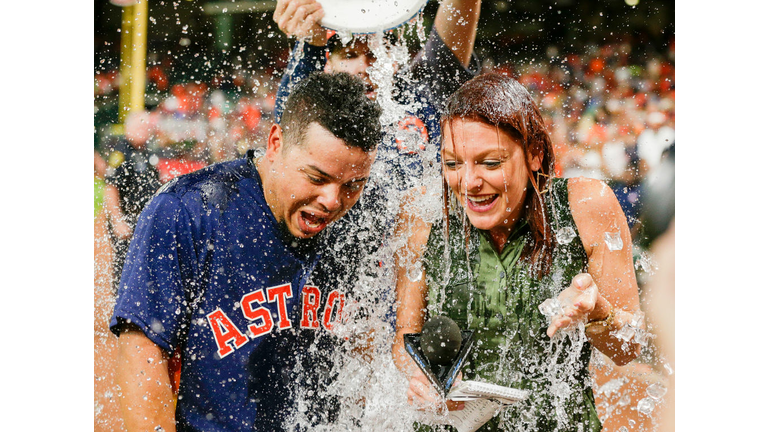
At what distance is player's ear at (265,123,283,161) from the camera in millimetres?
1854

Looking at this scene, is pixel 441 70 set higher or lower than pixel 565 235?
higher

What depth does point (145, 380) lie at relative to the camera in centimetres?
179

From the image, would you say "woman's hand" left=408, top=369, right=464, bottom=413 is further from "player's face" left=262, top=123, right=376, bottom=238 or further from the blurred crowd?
the blurred crowd

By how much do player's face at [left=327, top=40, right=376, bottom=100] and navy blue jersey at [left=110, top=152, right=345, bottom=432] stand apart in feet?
1.17

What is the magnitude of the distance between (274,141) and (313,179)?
6.7 inches

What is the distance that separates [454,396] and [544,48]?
3.21ft

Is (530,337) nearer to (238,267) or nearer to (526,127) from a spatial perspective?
(526,127)

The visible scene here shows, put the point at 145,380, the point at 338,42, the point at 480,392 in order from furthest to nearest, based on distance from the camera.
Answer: the point at 338,42, the point at 145,380, the point at 480,392

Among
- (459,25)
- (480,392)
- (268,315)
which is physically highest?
(459,25)

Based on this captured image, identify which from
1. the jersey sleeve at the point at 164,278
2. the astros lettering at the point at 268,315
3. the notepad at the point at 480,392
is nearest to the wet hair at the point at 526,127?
the notepad at the point at 480,392

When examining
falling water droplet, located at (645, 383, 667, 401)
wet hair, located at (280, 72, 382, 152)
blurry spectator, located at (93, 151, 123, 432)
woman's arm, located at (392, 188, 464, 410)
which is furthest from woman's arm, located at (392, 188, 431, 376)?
blurry spectator, located at (93, 151, 123, 432)

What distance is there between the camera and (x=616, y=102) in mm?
1887

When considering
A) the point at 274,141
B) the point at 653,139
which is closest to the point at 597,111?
the point at 653,139
